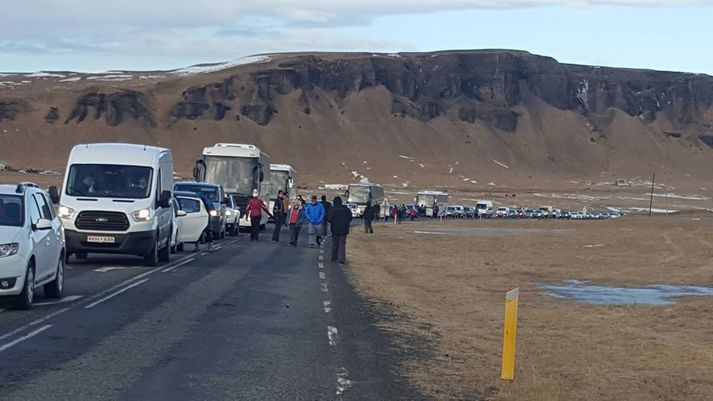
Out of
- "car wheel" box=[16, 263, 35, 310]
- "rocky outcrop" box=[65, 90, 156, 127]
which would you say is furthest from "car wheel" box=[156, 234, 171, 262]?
"rocky outcrop" box=[65, 90, 156, 127]

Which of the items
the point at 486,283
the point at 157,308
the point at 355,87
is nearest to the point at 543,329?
the point at 157,308

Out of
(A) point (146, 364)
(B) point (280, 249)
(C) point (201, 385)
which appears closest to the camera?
(C) point (201, 385)

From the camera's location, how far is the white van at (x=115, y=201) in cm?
2486

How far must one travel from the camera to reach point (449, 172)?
178m

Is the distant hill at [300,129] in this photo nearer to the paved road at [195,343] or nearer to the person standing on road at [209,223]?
the person standing on road at [209,223]

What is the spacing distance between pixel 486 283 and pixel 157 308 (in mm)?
11646

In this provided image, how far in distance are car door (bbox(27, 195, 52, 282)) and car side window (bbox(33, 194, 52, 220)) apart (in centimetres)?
11

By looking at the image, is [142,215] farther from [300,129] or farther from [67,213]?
[300,129]

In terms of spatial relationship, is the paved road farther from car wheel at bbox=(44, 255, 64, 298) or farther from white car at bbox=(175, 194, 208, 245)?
white car at bbox=(175, 194, 208, 245)

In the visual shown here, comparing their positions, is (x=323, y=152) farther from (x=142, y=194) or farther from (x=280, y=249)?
(x=142, y=194)

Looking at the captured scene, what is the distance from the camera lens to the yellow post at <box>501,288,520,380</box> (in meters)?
11.7

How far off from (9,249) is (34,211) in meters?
1.39

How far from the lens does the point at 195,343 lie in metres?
14.0

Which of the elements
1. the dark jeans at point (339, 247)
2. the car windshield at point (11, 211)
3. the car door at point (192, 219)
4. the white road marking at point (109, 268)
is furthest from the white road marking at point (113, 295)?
the car door at point (192, 219)
